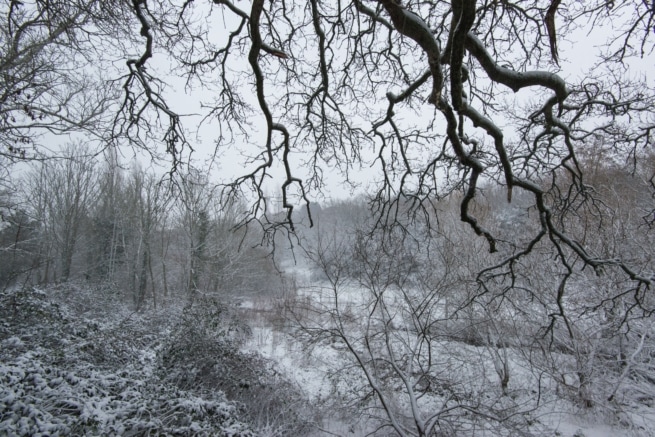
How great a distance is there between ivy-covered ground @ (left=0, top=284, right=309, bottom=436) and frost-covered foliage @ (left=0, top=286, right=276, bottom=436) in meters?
0.01

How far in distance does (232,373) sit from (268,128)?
584cm

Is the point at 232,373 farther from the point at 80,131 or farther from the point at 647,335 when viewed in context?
the point at 647,335

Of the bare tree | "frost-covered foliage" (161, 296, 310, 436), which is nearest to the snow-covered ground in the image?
"frost-covered foliage" (161, 296, 310, 436)

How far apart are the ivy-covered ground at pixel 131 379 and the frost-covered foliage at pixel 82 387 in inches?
0.5

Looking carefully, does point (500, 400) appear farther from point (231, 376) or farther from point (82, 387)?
point (82, 387)

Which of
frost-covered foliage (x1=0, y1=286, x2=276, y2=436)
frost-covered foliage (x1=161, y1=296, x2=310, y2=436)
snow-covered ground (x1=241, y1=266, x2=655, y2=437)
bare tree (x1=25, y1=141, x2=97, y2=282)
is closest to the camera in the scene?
frost-covered foliage (x1=0, y1=286, x2=276, y2=436)

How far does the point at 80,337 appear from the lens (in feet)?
19.7

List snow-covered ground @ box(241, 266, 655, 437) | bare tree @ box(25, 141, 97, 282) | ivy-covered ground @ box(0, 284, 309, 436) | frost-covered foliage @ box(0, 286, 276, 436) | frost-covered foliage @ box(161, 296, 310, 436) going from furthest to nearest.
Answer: bare tree @ box(25, 141, 97, 282)
frost-covered foliage @ box(161, 296, 310, 436)
snow-covered ground @ box(241, 266, 655, 437)
ivy-covered ground @ box(0, 284, 309, 436)
frost-covered foliage @ box(0, 286, 276, 436)

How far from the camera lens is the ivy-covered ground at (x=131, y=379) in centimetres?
315

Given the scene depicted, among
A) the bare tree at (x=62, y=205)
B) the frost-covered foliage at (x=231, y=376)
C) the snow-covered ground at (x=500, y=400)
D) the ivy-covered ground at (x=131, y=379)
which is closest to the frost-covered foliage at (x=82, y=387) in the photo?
the ivy-covered ground at (x=131, y=379)

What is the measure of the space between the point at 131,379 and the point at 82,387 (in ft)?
1.84

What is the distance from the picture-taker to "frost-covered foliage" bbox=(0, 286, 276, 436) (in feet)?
9.87

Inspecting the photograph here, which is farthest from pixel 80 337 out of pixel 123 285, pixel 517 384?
pixel 123 285

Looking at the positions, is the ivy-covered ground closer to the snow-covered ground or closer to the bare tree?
the snow-covered ground
